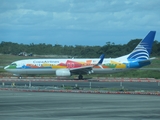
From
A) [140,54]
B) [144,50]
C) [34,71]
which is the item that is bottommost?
[34,71]

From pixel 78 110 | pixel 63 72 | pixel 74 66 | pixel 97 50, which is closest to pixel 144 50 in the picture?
pixel 74 66

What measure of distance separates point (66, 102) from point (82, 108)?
3.35m

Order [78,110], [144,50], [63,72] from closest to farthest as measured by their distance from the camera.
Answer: [78,110] → [63,72] → [144,50]

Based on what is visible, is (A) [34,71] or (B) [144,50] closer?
(A) [34,71]

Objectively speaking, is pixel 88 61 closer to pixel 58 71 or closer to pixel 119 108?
pixel 58 71

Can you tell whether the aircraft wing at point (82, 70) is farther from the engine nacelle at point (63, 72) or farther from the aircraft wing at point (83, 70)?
the engine nacelle at point (63, 72)

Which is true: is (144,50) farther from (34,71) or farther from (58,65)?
(34,71)

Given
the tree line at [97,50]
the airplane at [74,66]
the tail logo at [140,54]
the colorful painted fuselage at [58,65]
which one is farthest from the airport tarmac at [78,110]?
the tree line at [97,50]

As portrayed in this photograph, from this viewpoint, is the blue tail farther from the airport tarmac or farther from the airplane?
the airport tarmac

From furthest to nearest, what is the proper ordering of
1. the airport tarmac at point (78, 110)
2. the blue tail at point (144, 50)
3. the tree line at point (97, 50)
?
the tree line at point (97, 50)
the blue tail at point (144, 50)
the airport tarmac at point (78, 110)

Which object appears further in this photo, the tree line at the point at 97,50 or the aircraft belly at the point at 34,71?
the tree line at the point at 97,50

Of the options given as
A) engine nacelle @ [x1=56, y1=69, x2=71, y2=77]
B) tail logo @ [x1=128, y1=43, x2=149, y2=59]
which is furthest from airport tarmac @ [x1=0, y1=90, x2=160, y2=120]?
tail logo @ [x1=128, y1=43, x2=149, y2=59]

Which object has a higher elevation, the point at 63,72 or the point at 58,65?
the point at 58,65

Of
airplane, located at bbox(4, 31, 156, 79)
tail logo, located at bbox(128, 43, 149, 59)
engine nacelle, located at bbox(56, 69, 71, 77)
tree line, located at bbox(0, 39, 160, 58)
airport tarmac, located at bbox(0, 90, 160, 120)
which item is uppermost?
tree line, located at bbox(0, 39, 160, 58)
